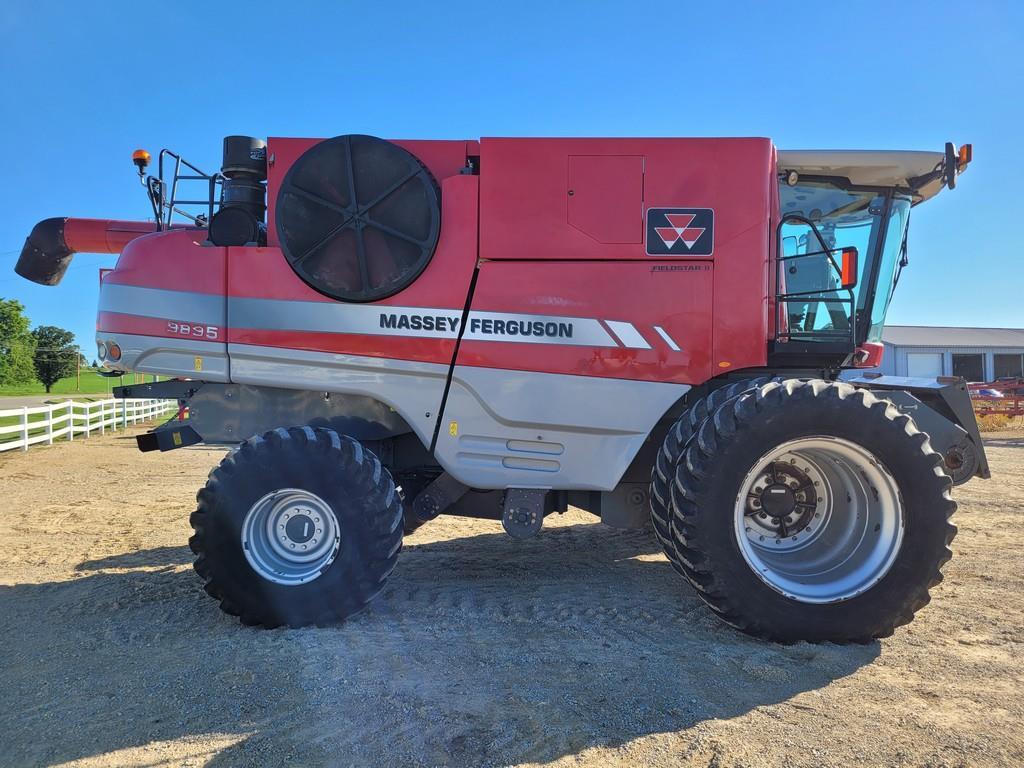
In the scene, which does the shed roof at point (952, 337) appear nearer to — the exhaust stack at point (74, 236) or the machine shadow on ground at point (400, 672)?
the machine shadow on ground at point (400, 672)

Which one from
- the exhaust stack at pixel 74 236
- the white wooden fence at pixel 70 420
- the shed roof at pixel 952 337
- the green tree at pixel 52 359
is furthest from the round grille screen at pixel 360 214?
the green tree at pixel 52 359

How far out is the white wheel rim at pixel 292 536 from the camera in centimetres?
370

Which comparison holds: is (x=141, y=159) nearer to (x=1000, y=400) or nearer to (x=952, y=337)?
(x=1000, y=400)

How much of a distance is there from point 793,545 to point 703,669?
1.19 meters

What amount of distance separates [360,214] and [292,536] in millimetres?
2053

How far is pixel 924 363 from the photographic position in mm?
36344

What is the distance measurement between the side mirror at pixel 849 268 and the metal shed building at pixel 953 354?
3548 centimetres

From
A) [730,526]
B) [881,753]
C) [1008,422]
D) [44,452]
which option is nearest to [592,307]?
[730,526]

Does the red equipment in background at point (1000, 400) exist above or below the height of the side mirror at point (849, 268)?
below

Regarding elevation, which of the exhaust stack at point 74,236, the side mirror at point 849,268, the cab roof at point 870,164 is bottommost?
the side mirror at point 849,268

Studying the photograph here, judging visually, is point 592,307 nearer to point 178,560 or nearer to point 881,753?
point 881,753

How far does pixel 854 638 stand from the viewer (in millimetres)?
3418

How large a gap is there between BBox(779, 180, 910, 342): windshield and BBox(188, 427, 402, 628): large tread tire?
3.06m

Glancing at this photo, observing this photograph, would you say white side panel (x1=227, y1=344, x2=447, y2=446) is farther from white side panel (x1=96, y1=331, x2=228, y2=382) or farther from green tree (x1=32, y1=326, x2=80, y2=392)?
green tree (x1=32, y1=326, x2=80, y2=392)
